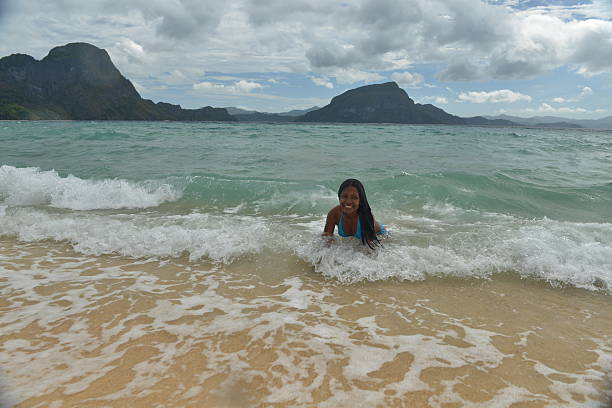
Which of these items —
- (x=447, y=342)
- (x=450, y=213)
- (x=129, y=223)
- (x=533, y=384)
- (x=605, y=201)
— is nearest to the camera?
(x=533, y=384)

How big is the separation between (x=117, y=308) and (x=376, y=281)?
10.7ft

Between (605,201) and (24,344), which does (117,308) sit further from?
(605,201)

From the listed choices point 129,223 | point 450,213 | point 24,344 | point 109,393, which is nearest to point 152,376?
point 109,393

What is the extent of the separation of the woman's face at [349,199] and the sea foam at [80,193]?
21.5ft

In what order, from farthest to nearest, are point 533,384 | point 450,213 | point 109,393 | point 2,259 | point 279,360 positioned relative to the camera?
point 450,213, point 2,259, point 279,360, point 533,384, point 109,393

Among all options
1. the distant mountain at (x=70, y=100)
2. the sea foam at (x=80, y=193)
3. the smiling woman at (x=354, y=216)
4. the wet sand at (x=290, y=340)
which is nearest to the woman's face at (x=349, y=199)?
the smiling woman at (x=354, y=216)

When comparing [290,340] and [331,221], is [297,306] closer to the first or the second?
[290,340]

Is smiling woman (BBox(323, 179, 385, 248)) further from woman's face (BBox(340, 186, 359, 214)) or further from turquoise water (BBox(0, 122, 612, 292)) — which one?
turquoise water (BBox(0, 122, 612, 292))

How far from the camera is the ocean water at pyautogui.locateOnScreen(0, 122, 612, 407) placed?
2.79 m

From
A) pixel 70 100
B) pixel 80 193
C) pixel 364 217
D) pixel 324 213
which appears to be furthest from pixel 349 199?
pixel 70 100

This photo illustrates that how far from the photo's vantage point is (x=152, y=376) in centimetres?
286

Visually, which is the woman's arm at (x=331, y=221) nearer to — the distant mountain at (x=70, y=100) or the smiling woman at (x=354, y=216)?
the smiling woman at (x=354, y=216)

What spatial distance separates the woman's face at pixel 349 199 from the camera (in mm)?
5281

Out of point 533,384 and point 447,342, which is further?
point 447,342
